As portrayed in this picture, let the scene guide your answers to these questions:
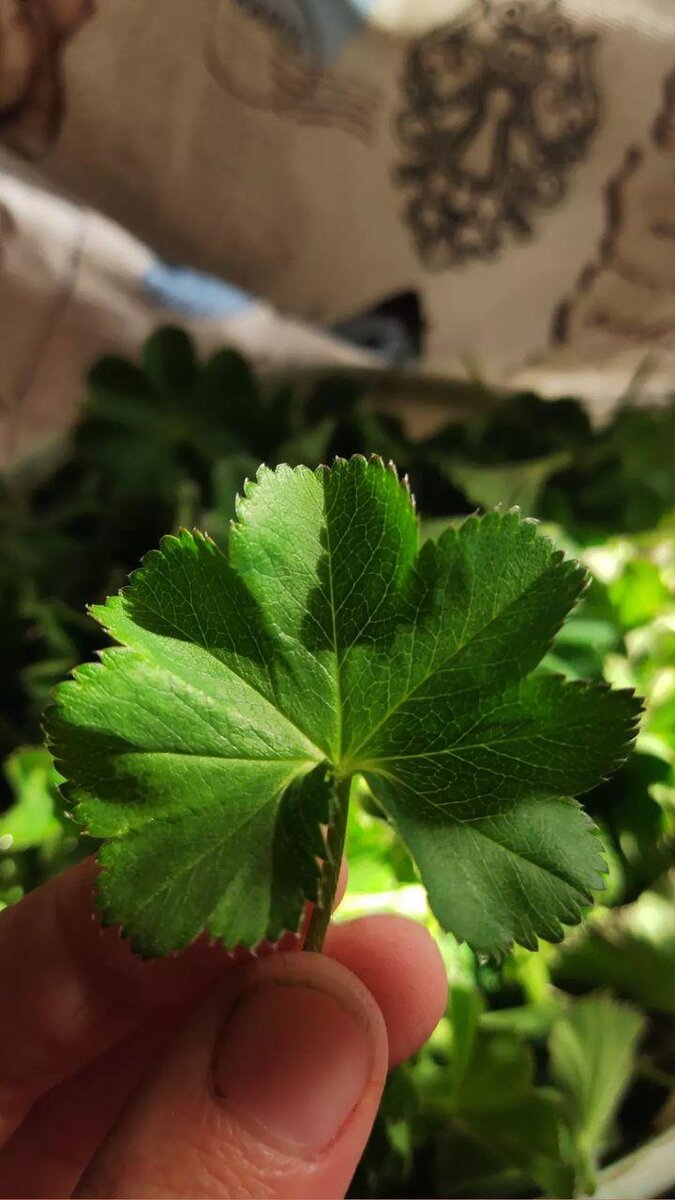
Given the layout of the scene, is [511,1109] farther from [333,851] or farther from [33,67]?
[33,67]

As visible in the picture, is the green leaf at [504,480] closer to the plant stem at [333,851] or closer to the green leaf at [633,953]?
the green leaf at [633,953]

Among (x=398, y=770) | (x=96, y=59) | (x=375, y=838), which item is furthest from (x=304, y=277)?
(x=398, y=770)

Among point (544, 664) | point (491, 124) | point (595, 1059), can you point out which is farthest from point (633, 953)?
point (491, 124)

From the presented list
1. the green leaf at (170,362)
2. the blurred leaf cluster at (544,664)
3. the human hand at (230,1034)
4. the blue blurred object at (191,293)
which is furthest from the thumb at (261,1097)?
the blue blurred object at (191,293)

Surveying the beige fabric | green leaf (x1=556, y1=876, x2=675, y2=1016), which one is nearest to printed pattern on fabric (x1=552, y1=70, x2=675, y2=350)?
the beige fabric

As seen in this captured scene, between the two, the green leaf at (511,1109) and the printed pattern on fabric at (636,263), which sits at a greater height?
the printed pattern on fabric at (636,263)

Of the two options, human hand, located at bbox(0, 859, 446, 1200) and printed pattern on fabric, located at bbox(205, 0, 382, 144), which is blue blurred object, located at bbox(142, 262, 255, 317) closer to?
printed pattern on fabric, located at bbox(205, 0, 382, 144)
